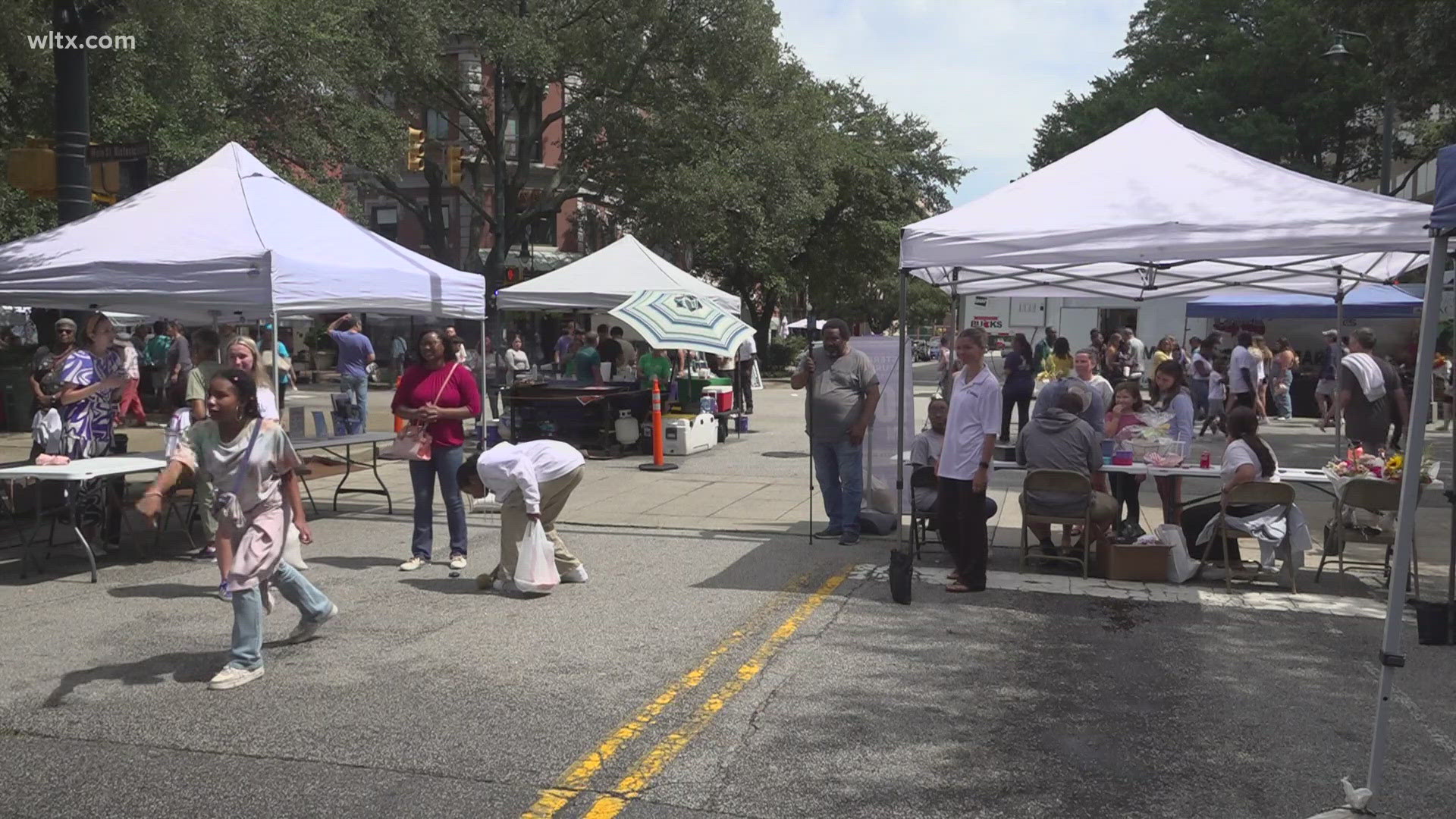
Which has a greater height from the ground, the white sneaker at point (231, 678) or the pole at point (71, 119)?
the pole at point (71, 119)

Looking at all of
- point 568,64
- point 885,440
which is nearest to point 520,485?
point 885,440

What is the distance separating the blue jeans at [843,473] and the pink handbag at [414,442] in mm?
3006

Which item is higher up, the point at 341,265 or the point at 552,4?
the point at 552,4

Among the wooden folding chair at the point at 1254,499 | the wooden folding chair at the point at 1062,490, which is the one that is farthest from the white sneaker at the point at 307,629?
the wooden folding chair at the point at 1254,499

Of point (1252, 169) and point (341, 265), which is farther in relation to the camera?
A: point (341, 265)

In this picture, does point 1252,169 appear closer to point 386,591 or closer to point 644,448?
point 386,591

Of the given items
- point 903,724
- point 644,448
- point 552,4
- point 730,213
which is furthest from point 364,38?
point 903,724

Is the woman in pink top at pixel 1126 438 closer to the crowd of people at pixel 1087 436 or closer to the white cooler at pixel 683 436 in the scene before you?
the crowd of people at pixel 1087 436

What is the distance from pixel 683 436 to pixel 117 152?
791 centimetres

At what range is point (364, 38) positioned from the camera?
83.9 ft

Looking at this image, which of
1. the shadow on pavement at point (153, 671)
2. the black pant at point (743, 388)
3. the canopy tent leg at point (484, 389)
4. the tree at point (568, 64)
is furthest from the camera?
the tree at point (568, 64)

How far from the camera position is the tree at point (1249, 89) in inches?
1458

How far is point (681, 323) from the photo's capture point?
49.0 ft

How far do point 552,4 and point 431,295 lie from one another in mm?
19400
